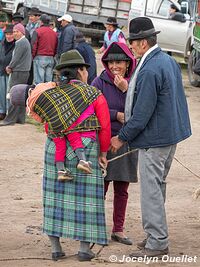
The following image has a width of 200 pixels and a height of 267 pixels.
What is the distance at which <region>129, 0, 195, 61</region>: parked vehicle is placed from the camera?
Answer: 23000 mm

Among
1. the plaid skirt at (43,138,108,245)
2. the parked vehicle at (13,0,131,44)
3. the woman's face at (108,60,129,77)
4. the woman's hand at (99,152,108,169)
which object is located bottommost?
the parked vehicle at (13,0,131,44)

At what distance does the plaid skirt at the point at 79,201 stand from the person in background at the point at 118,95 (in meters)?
0.52

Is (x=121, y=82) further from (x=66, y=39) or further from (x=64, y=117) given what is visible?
(x=66, y=39)

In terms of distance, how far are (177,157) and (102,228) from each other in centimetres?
587

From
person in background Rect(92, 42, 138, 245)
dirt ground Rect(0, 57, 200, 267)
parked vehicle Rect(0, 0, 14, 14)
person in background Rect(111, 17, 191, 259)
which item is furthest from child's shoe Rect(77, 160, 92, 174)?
parked vehicle Rect(0, 0, 14, 14)

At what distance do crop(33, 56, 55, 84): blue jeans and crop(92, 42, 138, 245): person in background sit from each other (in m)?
9.55

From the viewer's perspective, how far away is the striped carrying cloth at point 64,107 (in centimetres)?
693

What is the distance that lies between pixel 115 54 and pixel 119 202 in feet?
4.36

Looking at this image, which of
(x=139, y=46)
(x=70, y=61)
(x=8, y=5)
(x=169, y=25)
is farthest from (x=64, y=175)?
(x=8, y=5)

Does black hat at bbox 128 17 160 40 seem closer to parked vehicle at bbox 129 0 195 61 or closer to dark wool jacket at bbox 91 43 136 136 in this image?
dark wool jacket at bbox 91 43 136 136

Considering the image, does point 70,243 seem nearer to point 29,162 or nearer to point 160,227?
point 160,227

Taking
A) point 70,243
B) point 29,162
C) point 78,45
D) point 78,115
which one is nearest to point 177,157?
point 29,162

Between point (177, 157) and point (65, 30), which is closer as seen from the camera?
point (177, 157)

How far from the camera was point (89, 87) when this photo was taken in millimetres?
7051
